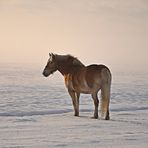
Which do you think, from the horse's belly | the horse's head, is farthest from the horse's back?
the horse's head

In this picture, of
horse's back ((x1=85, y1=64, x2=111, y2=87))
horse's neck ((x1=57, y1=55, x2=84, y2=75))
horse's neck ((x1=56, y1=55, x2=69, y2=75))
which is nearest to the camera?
horse's back ((x1=85, y1=64, x2=111, y2=87))

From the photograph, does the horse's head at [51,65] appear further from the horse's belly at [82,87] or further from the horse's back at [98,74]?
the horse's back at [98,74]

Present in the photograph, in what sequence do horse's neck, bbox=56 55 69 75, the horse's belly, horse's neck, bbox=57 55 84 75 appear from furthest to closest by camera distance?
horse's neck, bbox=56 55 69 75
horse's neck, bbox=57 55 84 75
the horse's belly

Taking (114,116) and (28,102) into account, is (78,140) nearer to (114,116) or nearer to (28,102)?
(114,116)

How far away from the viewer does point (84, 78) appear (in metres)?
9.64

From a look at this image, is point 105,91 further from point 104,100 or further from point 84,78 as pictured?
point 84,78

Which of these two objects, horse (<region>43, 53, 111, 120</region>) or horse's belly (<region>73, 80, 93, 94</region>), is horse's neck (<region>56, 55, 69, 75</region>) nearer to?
horse (<region>43, 53, 111, 120</region>)

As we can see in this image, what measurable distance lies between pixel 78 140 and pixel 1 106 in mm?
5694

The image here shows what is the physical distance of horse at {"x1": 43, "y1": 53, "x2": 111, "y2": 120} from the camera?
9359mm

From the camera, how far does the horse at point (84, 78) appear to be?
9.36 m

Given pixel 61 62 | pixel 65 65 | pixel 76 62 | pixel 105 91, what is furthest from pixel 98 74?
pixel 61 62

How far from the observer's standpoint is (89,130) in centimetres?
707

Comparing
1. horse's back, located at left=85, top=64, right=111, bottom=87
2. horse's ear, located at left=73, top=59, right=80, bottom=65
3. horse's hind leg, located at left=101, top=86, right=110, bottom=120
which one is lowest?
horse's hind leg, located at left=101, top=86, right=110, bottom=120

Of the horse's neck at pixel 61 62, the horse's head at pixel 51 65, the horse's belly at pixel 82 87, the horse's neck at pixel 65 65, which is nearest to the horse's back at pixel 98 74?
the horse's belly at pixel 82 87
